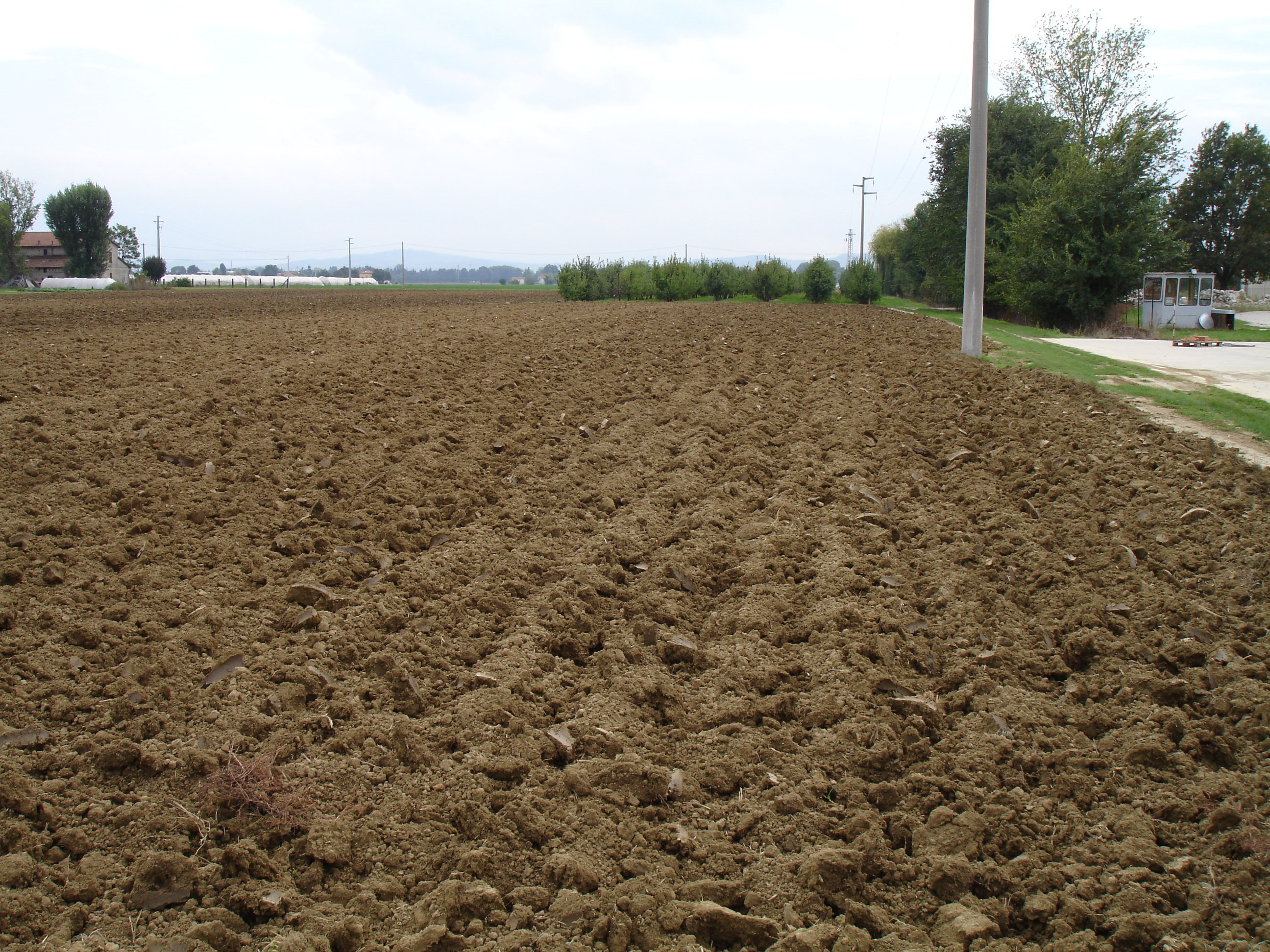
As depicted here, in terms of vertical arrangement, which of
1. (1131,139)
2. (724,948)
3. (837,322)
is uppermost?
(1131,139)

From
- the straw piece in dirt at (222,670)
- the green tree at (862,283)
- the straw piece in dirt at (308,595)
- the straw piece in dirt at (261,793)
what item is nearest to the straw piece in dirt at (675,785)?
the straw piece in dirt at (261,793)

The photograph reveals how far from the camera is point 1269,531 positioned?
18.1 ft

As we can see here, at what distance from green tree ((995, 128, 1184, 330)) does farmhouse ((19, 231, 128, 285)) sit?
10212 cm

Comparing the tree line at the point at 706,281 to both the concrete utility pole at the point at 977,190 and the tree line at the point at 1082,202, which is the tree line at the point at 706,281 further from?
the concrete utility pole at the point at 977,190

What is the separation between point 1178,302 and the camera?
2845cm

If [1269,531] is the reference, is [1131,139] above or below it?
above

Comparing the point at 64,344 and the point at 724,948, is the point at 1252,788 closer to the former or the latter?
the point at 724,948

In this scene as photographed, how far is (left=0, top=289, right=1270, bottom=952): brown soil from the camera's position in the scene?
2689 mm

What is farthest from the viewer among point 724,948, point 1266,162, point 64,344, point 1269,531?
point 1266,162

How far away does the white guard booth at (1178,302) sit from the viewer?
1112 inches

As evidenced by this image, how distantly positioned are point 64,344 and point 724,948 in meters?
13.8

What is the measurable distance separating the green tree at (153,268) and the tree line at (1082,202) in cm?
6735

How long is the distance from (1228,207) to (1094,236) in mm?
43189

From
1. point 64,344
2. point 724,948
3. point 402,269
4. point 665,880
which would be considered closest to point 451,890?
point 665,880
